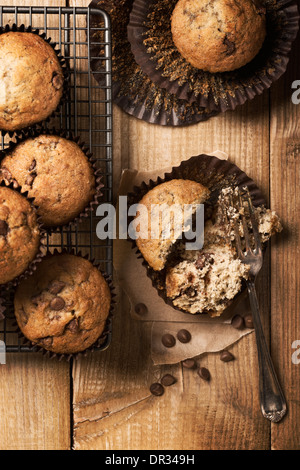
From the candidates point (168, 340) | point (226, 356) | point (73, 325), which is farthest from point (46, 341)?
point (226, 356)

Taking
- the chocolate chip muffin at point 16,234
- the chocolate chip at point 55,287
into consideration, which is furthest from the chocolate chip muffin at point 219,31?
the chocolate chip at point 55,287

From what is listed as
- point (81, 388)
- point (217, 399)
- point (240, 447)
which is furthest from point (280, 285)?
point (81, 388)

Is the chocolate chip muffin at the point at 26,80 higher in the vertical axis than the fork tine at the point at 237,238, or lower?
higher

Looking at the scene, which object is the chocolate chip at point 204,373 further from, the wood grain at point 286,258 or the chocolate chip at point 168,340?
the wood grain at point 286,258

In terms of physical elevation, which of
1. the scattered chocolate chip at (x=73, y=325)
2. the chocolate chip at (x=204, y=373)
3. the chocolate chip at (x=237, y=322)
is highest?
the scattered chocolate chip at (x=73, y=325)

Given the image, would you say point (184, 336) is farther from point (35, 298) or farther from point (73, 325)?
point (35, 298)

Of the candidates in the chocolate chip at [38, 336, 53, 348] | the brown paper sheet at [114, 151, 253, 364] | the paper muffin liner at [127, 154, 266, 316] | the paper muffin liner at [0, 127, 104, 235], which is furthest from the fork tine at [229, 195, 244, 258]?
the chocolate chip at [38, 336, 53, 348]

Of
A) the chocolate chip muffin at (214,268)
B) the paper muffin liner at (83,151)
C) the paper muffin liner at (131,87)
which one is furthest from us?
the paper muffin liner at (131,87)
